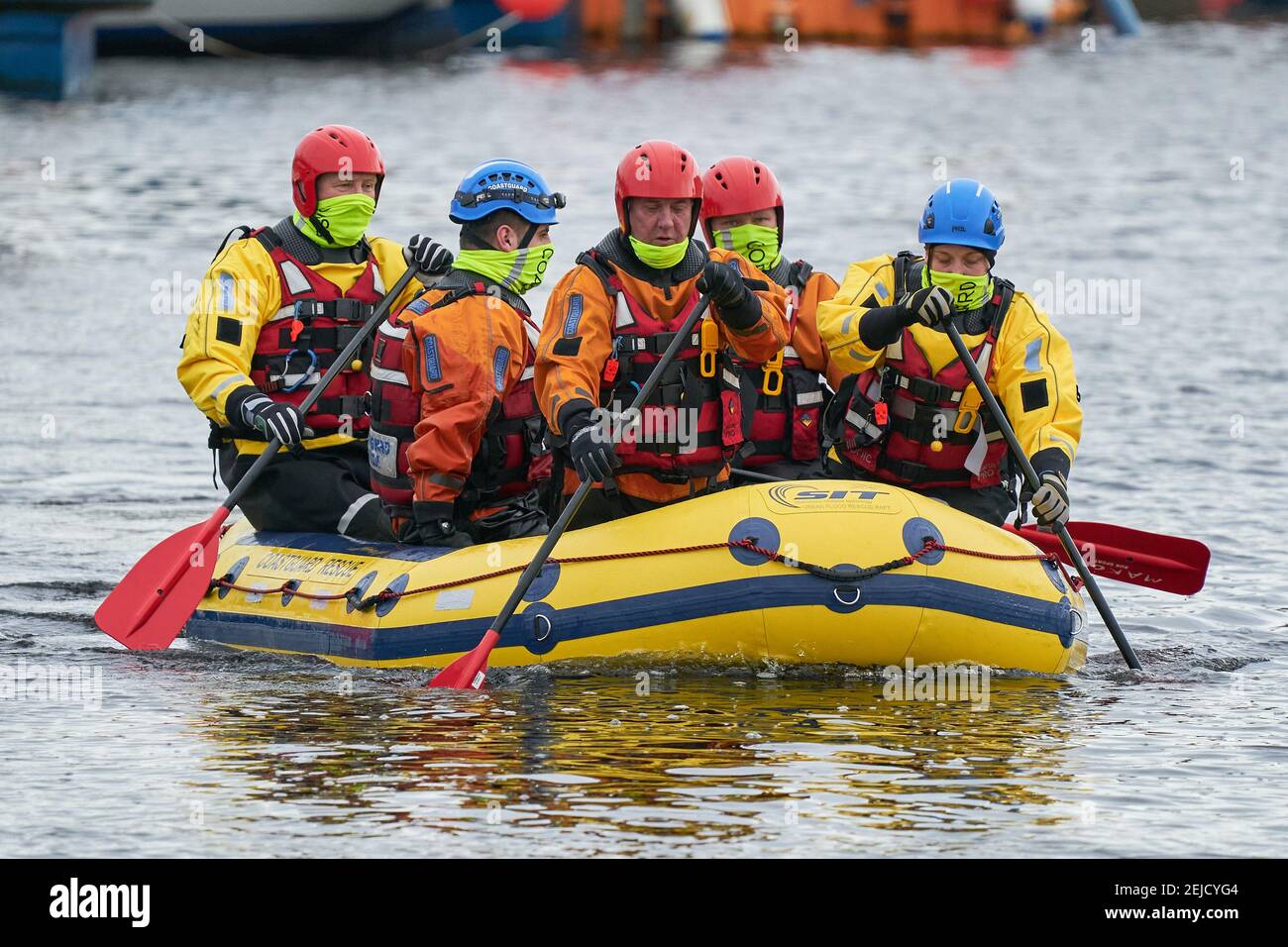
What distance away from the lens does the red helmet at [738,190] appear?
9.55 m

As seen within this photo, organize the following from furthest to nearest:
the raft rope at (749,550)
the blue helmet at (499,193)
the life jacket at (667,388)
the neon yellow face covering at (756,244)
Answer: the neon yellow face covering at (756,244)
the blue helmet at (499,193)
the life jacket at (667,388)
the raft rope at (749,550)

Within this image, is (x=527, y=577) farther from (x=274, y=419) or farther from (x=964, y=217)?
(x=964, y=217)

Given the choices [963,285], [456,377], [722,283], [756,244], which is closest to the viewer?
[722,283]

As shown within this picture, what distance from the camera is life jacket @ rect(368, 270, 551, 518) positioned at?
8.96 m

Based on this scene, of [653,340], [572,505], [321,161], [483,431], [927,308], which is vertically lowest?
[572,505]

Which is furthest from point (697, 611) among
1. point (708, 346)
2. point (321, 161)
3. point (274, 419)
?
point (321, 161)

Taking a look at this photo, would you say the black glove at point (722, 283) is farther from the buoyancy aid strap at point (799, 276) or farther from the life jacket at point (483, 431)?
the buoyancy aid strap at point (799, 276)

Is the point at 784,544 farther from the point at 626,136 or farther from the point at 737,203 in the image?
the point at 626,136

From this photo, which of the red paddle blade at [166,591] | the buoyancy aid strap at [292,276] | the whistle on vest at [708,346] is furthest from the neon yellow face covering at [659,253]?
the red paddle blade at [166,591]

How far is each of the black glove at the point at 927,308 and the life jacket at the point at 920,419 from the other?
0.44m

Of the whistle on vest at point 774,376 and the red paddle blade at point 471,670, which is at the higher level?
the whistle on vest at point 774,376

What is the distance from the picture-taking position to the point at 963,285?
8617 mm

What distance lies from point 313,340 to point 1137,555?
3601mm
